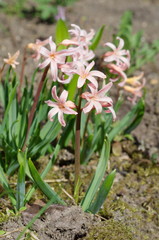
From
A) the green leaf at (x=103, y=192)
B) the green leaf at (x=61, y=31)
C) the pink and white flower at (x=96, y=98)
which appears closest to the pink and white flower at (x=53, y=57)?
the pink and white flower at (x=96, y=98)

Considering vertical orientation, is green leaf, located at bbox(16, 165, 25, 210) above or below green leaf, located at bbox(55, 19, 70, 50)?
below

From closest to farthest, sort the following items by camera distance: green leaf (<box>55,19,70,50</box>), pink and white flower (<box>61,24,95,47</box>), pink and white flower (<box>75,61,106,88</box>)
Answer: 1. pink and white flower (<box>75,61,106,88</box>)
2. pink and white flower (<box>61,24,95,47</box>)
3. green leaf (<box>55,19,70,50</box>)

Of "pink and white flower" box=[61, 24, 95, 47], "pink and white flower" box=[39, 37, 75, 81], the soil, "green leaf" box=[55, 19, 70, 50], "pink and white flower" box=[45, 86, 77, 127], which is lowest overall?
the soil

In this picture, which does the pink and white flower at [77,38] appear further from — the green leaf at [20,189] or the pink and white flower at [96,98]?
the green leaf at [20,189]

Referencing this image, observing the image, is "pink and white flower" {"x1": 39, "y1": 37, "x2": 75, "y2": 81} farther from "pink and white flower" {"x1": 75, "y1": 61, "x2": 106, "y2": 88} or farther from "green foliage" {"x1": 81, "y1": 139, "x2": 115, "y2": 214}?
"green foliage" {"x1": 81, "y1": 139, "x2": 115, "y2": 214}

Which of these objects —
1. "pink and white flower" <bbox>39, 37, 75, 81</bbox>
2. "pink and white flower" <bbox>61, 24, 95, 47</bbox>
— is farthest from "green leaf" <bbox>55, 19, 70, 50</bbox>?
"pink and white flower" <bbox>39, 37, 75, 81</bbox>

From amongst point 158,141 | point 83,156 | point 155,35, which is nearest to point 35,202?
point 83,156

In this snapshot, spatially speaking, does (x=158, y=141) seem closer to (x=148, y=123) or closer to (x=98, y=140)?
(x=148, y=123)

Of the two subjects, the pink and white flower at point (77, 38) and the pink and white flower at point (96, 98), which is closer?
the pink and white flower at point (96, 98)
